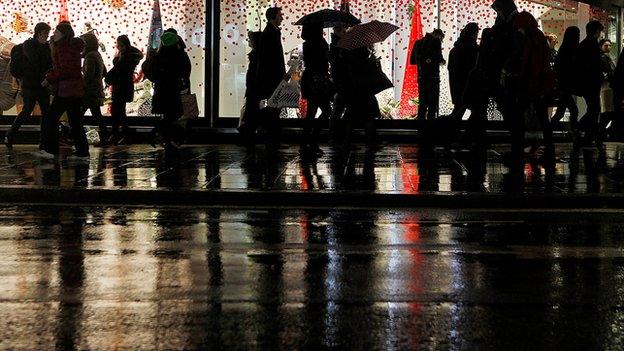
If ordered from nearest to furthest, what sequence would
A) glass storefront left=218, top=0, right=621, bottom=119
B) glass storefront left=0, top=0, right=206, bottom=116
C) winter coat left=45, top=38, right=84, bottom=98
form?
winter coat left=45, top=38, right=84, bottom=98, glass storefront left=0, top=0, right=206, bottom=116, glass storefront left=218, top=0, right=621, bottom=119

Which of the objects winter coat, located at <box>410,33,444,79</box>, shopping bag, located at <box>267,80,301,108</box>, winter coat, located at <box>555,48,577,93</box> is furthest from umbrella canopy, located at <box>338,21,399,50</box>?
winter coat, located at <box>410,33,444,79</box>

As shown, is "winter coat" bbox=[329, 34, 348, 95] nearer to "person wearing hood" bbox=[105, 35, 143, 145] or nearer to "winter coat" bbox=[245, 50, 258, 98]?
"winter coat" bbox=[245, 50, 258, 98]

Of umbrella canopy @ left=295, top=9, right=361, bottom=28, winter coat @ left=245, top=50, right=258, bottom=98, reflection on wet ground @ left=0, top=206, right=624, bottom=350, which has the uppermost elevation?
umbrella canopy @ left=295, top=9, right=361, bottom=28

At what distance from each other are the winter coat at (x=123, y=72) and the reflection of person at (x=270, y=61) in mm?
3377

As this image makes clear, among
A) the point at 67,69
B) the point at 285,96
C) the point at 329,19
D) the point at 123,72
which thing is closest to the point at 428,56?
the point at 329,19

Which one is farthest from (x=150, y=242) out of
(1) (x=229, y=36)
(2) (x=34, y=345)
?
(1) (x=229, y=36)

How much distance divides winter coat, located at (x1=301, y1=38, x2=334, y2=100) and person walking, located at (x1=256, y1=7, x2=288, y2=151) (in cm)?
35

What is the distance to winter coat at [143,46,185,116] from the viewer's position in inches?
705

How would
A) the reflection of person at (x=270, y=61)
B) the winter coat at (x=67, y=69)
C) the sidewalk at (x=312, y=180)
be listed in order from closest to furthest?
1. the sidewalk at (x=312, y=180)
2. the winter coat at (x=67, y=69)
3. the reflection of person at (x=270, y=61)

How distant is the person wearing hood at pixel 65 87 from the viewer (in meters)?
16.8

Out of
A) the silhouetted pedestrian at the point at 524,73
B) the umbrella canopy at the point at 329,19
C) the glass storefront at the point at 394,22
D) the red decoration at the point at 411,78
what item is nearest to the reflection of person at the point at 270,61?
the umbrella canopy at the point at 329,19

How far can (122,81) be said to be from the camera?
21.0m

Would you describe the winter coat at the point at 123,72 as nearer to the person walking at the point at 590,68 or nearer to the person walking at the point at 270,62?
the person walking at the point at 270,62

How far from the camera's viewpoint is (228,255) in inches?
368
